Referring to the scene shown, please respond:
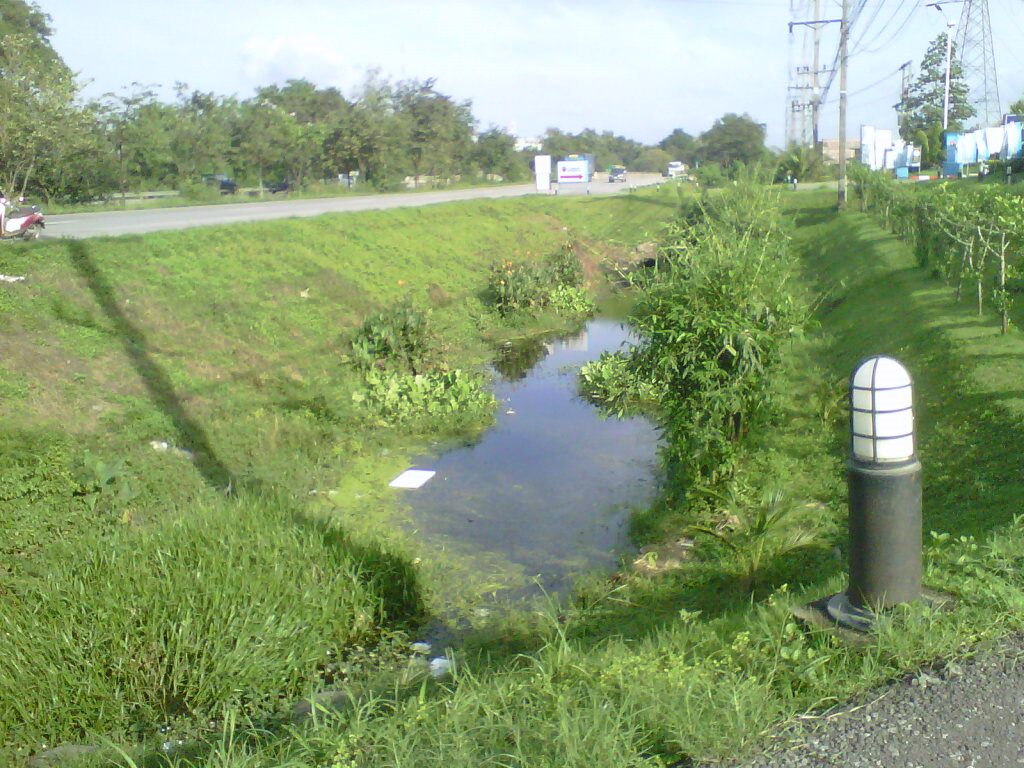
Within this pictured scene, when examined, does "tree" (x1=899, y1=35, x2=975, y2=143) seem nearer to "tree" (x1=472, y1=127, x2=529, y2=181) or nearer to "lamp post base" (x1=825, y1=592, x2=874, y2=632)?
"tree" (x1=472, y1=127, x2=529, y2=181)

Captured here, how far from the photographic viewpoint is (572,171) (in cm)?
4988

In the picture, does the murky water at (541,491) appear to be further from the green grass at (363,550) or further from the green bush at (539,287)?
the green bush at (539,287)

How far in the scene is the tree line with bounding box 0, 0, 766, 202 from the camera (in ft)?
95.0

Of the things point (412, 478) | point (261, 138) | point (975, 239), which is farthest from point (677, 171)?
point (412, 478)

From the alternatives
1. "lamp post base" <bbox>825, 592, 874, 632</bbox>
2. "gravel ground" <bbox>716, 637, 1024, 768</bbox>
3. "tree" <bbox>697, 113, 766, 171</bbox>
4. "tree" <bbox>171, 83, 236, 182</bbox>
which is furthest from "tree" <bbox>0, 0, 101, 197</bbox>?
"tree" <bbox>697, 113, 766, 171</bbox>

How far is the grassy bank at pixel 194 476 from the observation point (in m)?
5.39

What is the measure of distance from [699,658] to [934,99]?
67.2 metres

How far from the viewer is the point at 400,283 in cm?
2100

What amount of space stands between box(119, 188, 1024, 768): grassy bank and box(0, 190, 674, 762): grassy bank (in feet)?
2.57

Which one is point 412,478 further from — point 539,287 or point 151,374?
point 539,287

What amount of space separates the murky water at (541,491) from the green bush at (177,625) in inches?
61.0

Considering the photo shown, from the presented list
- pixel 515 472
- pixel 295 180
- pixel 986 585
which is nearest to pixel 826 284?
pixel 515 472

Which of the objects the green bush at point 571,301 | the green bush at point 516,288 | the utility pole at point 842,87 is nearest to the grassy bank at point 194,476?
the green bush at point 516,288

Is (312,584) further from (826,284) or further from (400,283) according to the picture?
(826,284)
